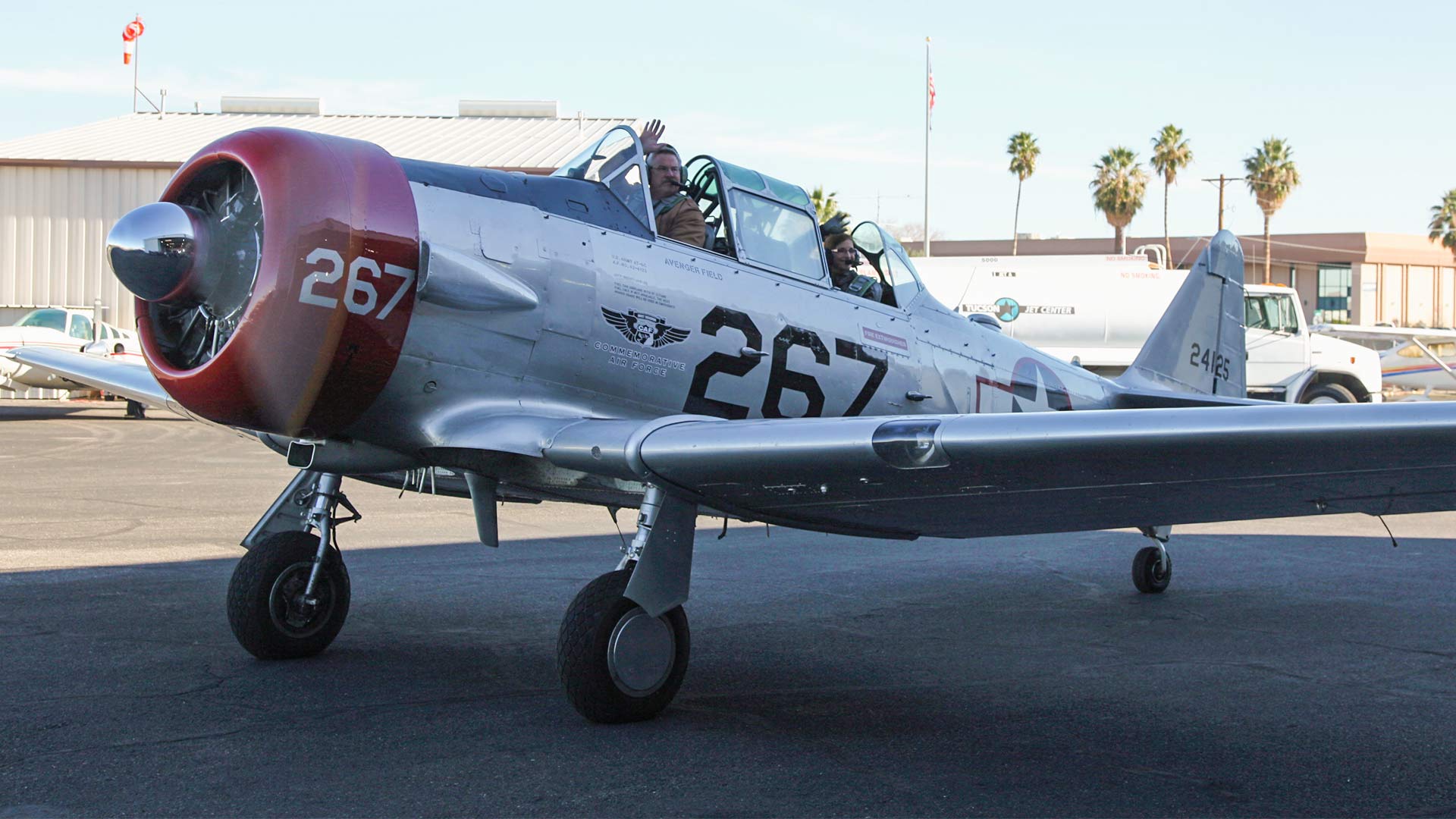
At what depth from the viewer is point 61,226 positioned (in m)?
30.8

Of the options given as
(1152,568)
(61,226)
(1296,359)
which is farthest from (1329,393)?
(61,226)

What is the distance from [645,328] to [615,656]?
1.49 metres

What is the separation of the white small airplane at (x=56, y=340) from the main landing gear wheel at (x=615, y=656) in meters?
18.4

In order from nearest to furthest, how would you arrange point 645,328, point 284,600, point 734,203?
1. point 645,328
2. point 284,600
3. point 734,203

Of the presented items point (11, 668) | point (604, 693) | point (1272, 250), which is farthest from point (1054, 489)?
point (1272, 250)

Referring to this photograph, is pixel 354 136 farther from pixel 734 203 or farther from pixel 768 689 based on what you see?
pixel 768 689

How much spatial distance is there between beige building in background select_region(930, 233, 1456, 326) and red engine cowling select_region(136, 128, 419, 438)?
63.4 meters

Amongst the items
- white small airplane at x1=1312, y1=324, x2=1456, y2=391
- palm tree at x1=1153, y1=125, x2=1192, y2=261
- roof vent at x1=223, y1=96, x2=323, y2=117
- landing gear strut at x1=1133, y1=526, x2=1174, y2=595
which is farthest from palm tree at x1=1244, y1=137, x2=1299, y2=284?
landing gear strut at x1=1133, y1=526, x2=1174, y2=595

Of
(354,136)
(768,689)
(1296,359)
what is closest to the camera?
(768,689)

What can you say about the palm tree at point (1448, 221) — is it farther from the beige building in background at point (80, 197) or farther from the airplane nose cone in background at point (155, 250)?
the airplane nose cone in background at point (155, 250)

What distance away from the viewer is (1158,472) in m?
3.96

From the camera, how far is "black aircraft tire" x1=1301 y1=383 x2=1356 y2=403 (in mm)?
21672

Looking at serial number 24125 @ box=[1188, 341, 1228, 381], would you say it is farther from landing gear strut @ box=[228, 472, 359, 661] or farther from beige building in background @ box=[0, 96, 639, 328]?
beige building in background @ box=[0, 96, 639, 328]

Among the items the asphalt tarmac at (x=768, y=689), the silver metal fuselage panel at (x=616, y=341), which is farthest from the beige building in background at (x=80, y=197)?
the silver metal fuselage panel at (x=616, y=341)
